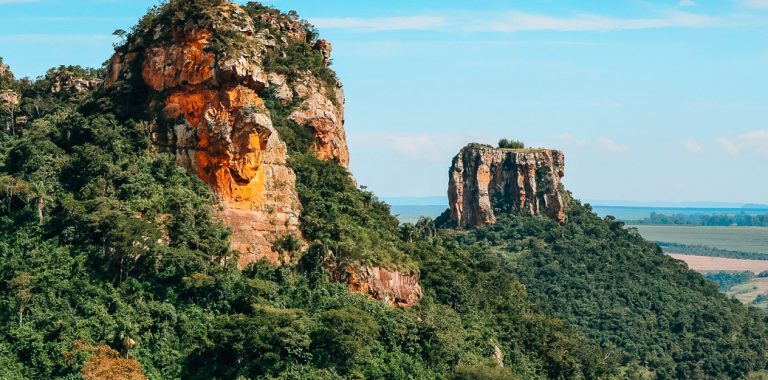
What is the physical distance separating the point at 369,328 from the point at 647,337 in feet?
199

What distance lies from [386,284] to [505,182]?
73.1 meters

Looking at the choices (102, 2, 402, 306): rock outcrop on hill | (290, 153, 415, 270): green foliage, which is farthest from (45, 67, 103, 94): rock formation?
(290, 153, 415, 270): green foliage

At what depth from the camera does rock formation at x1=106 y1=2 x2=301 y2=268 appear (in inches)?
2815

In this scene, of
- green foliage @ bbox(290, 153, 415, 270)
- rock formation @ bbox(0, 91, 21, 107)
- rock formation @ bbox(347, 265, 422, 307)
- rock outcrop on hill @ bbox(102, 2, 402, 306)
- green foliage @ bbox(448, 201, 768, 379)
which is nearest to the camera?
rock outcrop on hill @ bbox(102, 2, 402, 306)

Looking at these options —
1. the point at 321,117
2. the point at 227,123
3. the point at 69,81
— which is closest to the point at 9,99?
the point at 69,81

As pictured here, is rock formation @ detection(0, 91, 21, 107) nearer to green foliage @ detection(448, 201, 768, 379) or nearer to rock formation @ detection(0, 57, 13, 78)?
rock formation @ detection(0, 57, 13, 78)

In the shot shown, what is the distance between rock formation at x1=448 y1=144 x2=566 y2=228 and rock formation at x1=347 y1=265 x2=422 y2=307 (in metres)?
67.4

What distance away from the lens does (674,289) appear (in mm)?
132875

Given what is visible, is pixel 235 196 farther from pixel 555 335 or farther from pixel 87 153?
pixel 555 335

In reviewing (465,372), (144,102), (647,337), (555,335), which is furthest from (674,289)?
(144,102)

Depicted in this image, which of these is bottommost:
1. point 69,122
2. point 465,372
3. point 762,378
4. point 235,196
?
point 762,378

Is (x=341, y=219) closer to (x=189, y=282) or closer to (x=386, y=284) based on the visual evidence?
(x=386, y=284)

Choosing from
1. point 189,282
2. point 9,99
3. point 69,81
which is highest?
point 69,81

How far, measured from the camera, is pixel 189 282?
65500 mm
